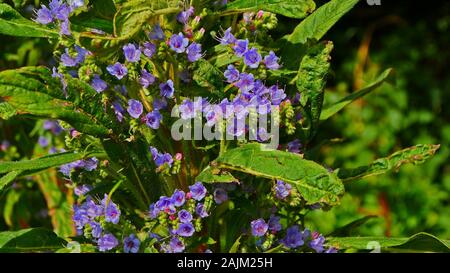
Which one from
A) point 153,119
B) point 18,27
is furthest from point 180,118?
point 18,27

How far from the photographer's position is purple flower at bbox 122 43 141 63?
133 centimetres

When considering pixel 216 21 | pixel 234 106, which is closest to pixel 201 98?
pixel 234 106

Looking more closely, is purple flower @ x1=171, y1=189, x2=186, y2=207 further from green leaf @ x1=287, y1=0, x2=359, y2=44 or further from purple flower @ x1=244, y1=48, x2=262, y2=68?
green leaf @ x1=287, y1=0, x2=359, y2=44

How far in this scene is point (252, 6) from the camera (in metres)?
1.41

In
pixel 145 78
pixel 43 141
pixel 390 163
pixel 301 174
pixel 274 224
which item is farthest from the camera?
pixel 43 141

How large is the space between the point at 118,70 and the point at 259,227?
416mm

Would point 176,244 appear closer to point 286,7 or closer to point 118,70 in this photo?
point 118,70

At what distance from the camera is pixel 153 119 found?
1379mm

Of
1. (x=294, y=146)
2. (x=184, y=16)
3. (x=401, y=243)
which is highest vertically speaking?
(x=184, y=16)

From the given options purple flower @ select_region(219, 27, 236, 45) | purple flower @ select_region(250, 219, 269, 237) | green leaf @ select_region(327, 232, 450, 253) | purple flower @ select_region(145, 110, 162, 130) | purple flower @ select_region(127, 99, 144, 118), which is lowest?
green leaf @ select_region(327, 232, 450, 253)

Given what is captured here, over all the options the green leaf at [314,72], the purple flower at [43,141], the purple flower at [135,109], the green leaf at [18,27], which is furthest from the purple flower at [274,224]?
the purple flower at [43,141]

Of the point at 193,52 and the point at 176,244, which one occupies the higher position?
the point at 193,52

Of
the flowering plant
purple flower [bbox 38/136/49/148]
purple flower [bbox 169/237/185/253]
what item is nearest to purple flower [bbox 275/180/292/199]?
the flowering plant

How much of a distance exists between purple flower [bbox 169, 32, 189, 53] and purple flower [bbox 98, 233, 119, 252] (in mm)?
376
